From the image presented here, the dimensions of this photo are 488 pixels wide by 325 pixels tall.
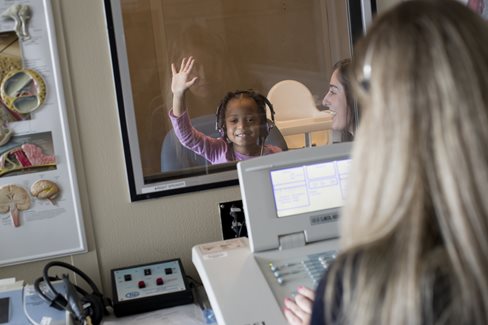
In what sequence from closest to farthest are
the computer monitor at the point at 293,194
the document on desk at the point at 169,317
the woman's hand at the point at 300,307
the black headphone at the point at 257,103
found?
the woman's hand at the point at 300,307 < the computer monitor at the point at 293,194 < the document on desk at the point at 169,317 < the black headphone at the point at 257,103

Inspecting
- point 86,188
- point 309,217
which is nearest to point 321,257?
point 309,217

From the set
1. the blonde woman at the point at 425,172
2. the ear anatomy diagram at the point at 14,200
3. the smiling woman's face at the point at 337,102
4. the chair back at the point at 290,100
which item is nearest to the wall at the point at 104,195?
the ear anatomy diagram at the point at 14,200

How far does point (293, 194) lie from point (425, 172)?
813 millimetres

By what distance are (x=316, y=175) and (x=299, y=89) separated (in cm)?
44

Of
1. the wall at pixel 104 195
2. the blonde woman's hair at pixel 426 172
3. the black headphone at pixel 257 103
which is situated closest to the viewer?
the blonde woman's hair at pixel 426 172

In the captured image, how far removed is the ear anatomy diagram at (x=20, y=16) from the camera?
172cm

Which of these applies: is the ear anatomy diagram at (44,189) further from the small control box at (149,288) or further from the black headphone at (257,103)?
the black headphone at (257,103)

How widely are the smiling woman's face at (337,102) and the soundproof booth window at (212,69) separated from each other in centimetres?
2

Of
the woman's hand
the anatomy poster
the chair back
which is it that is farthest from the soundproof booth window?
the woman's hand

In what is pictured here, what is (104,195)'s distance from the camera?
1.86 m

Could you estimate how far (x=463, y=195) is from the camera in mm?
768

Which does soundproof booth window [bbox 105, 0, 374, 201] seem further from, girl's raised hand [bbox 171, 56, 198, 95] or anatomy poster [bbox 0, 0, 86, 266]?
anatomy poster [bbox 0, 0, 86, 266]

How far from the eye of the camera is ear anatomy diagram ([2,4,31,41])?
172 centimetres

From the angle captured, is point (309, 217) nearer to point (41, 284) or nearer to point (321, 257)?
point (321, 257)
